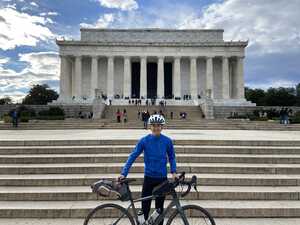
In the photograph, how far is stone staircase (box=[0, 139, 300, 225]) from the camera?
25.3 feet

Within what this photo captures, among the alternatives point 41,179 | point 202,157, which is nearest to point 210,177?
point 202,157

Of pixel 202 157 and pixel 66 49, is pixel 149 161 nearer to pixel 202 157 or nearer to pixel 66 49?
pixel 202 157

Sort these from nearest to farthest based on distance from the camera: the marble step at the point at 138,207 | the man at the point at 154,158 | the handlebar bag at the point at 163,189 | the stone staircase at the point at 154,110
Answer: the handlebar bag at the point at 163,189, the man at the point at 154,158, the marble step at the point at 138,207, the stone staircase at the point at 154,110

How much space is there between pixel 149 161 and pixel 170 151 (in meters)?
0.44

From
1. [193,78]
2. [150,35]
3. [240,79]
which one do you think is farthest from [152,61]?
[240,79]

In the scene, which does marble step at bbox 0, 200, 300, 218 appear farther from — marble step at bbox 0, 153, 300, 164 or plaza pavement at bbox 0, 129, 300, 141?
plaza pavement at bbox 0, 129, 300, 141

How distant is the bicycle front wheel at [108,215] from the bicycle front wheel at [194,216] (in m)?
0.76

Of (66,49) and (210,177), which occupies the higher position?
(66,49)

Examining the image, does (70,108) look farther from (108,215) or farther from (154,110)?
(108,215)

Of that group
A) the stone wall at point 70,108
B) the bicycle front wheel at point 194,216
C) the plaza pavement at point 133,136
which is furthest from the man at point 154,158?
the stone wall at point 70,108

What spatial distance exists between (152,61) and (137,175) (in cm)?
6402

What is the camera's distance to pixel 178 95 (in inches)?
2618

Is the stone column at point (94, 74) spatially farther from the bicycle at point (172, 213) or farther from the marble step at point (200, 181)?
the bicycle at point (172, 213)

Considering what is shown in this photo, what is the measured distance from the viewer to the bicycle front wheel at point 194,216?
17.7 feet
